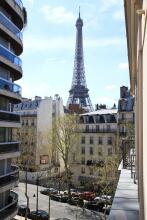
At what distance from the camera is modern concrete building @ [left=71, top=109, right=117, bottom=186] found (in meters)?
76.8

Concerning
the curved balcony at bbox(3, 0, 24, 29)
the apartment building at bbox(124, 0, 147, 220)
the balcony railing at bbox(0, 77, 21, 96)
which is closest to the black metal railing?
the balcony railing at bbox(0, 77, 21, 96)

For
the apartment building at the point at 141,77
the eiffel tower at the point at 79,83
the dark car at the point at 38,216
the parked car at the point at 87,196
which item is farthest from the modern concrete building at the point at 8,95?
the eiffel tower at the point at 79,83

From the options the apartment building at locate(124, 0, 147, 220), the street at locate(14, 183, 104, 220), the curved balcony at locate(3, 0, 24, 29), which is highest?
the curved balcony at locate(3, 0, 24, 29)

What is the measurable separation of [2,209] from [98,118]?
5022 centimetres

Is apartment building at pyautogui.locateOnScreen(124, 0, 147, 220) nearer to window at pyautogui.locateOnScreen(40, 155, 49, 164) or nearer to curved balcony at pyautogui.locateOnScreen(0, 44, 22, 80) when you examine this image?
curved balcony at pyautogui.locateOnScreen(0, 44, 22, 80)

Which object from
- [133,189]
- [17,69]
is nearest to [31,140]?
[17,69]

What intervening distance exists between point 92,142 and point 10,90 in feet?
159

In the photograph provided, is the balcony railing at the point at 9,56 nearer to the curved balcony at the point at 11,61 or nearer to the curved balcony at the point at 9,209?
the curved balcony at the point at 11,61

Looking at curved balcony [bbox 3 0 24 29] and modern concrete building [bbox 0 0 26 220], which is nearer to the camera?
modern concrete building [bbox 0 0 26 220]

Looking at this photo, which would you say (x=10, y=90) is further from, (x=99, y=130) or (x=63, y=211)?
(x=99, y=130)

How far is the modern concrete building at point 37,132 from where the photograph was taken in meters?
80.4

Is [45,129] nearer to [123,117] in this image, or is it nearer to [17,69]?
[123,117]

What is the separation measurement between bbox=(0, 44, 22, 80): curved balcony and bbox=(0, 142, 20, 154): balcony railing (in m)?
6.12

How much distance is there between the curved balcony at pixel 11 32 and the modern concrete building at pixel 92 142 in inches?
1659
